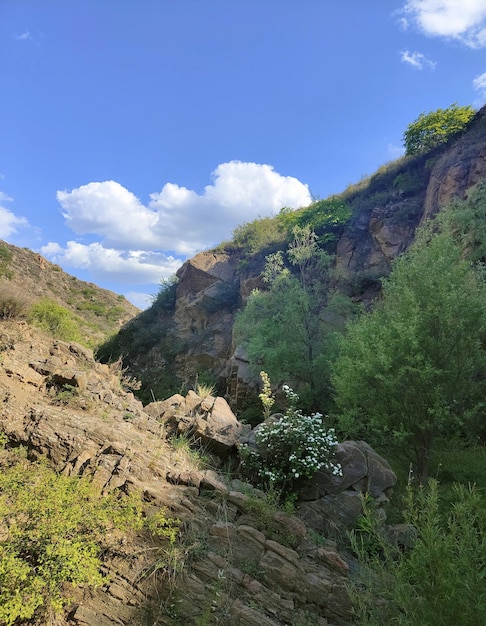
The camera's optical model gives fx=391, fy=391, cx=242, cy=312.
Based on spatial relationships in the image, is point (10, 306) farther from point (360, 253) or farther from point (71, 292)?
point (71, 292)

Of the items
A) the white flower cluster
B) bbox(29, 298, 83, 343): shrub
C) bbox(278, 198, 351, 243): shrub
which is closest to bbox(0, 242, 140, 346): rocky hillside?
bbox(29, 298, 83, 343): shrub

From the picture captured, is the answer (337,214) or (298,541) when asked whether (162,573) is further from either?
(337,214)

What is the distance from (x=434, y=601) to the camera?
7.46ft

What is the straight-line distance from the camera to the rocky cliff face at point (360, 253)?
69.4ft

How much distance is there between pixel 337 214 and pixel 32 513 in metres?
25.3

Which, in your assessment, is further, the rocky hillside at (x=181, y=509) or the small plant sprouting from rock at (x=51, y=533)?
the rocky hillside at (x=181, y=509)

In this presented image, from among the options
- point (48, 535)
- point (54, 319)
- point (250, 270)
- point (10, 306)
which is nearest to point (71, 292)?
point (250, 270)

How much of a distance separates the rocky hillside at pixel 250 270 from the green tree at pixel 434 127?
680mm

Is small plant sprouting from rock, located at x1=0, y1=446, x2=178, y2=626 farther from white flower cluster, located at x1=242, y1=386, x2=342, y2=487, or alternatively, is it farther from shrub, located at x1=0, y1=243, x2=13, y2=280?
shrub, located at x1=0, y1=243, x2=13, y2=280

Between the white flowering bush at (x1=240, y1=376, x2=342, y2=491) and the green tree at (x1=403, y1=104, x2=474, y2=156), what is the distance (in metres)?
24.0

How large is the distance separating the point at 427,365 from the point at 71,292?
3962 centimetres

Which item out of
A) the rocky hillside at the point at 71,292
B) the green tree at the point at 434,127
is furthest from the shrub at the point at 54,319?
the green tree at the point at 434,127

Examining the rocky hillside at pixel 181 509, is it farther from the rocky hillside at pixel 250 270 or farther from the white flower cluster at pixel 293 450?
the rocky hillside at pixel 250 270

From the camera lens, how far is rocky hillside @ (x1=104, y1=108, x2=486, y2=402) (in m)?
21.4
